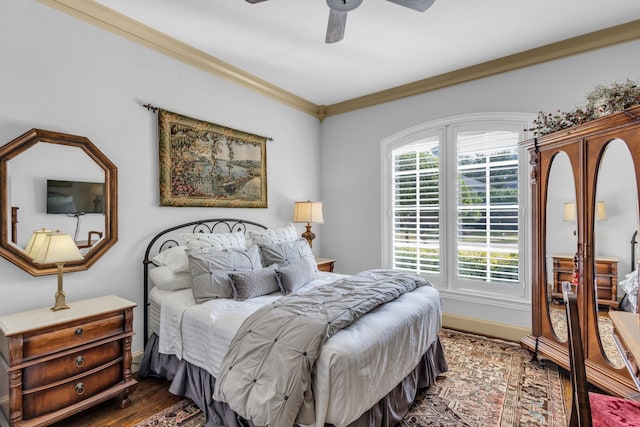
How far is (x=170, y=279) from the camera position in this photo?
101 inches

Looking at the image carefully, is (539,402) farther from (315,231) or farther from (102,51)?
(102,51)

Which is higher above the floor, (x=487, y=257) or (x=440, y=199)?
(x=440, y=199)

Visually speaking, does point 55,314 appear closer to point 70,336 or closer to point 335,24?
point 70,336

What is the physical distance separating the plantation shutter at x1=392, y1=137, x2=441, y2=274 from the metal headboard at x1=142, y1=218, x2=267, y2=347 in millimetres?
1903

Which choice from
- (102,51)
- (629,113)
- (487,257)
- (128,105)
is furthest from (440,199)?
(102,51)

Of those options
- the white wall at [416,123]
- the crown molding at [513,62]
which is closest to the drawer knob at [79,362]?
the white wall at [416,123]

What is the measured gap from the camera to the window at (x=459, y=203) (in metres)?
3.39

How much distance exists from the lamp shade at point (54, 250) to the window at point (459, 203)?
3.31 meters

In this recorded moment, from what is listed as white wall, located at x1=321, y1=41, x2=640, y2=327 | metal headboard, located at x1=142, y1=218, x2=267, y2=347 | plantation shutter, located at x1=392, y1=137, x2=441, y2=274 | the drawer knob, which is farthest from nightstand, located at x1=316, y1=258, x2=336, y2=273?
the drawer knob

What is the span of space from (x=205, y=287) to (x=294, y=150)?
257cm

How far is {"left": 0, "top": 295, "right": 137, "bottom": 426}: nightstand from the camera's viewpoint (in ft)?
5.87

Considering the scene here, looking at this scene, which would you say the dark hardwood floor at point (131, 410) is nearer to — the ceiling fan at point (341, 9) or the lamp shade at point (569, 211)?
the ceiling fan at point (341, 9)

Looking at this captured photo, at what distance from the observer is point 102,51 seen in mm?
2570

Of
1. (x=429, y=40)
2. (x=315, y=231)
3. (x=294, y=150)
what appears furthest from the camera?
(x=315, y=231)
